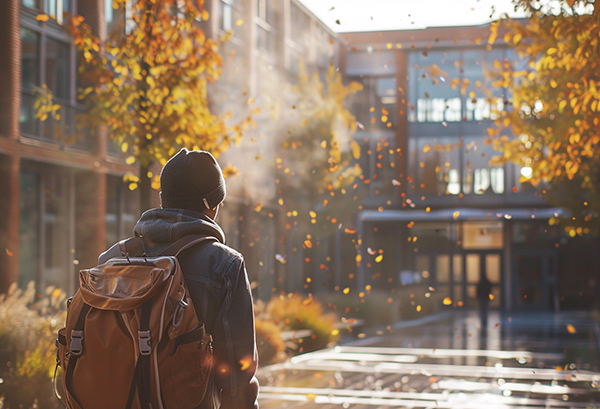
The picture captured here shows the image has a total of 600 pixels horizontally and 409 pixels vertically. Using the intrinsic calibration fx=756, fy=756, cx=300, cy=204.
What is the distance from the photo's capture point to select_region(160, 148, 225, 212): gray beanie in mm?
2502

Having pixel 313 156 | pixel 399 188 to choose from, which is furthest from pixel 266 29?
pixel 399 188

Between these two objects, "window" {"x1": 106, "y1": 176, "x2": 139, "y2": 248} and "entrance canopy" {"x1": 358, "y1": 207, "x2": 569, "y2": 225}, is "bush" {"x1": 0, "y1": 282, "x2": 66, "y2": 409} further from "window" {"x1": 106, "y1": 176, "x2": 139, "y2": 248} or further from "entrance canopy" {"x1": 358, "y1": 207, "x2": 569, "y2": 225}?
"entrance canopy" {"x1": 358, "y1": 207, "x2": 569, "y2": 225}

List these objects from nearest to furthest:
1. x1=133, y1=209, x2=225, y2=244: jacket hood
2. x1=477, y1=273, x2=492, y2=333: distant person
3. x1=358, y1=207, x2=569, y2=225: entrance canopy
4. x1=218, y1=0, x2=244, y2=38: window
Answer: x1=133, y1=209, x2=225, y2=244: jacket hood < x1=477, y1=273, x2=492, y2=333: distant person < x1=218, y1=0, x2=244, y2=38: window < x1=358, y1=207, x2=569, y2=225: entrance canopy

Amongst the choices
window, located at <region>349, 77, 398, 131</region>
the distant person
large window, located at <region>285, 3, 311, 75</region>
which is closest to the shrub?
the distant person

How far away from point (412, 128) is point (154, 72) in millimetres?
27031

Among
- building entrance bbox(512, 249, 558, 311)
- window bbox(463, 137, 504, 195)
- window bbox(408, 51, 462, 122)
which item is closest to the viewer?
building entrance bbox(512, 249, 558, 311)

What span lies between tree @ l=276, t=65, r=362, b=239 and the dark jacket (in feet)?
63.4

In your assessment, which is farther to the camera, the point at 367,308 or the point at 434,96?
the point at 434,96

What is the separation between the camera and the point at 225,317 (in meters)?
2.34

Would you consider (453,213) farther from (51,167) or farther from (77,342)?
(77,342)

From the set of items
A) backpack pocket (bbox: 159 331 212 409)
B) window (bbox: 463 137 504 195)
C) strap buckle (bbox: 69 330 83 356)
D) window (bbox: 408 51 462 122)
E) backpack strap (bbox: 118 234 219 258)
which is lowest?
backpack pocket (bbox: 159 331 212 409)

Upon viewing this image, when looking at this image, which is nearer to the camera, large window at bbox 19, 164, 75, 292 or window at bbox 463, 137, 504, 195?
large window at bbox 19, 164, 75, 292

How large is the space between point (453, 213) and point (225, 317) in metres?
31.0

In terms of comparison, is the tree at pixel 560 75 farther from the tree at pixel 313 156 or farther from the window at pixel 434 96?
the window at pixel 434 96
